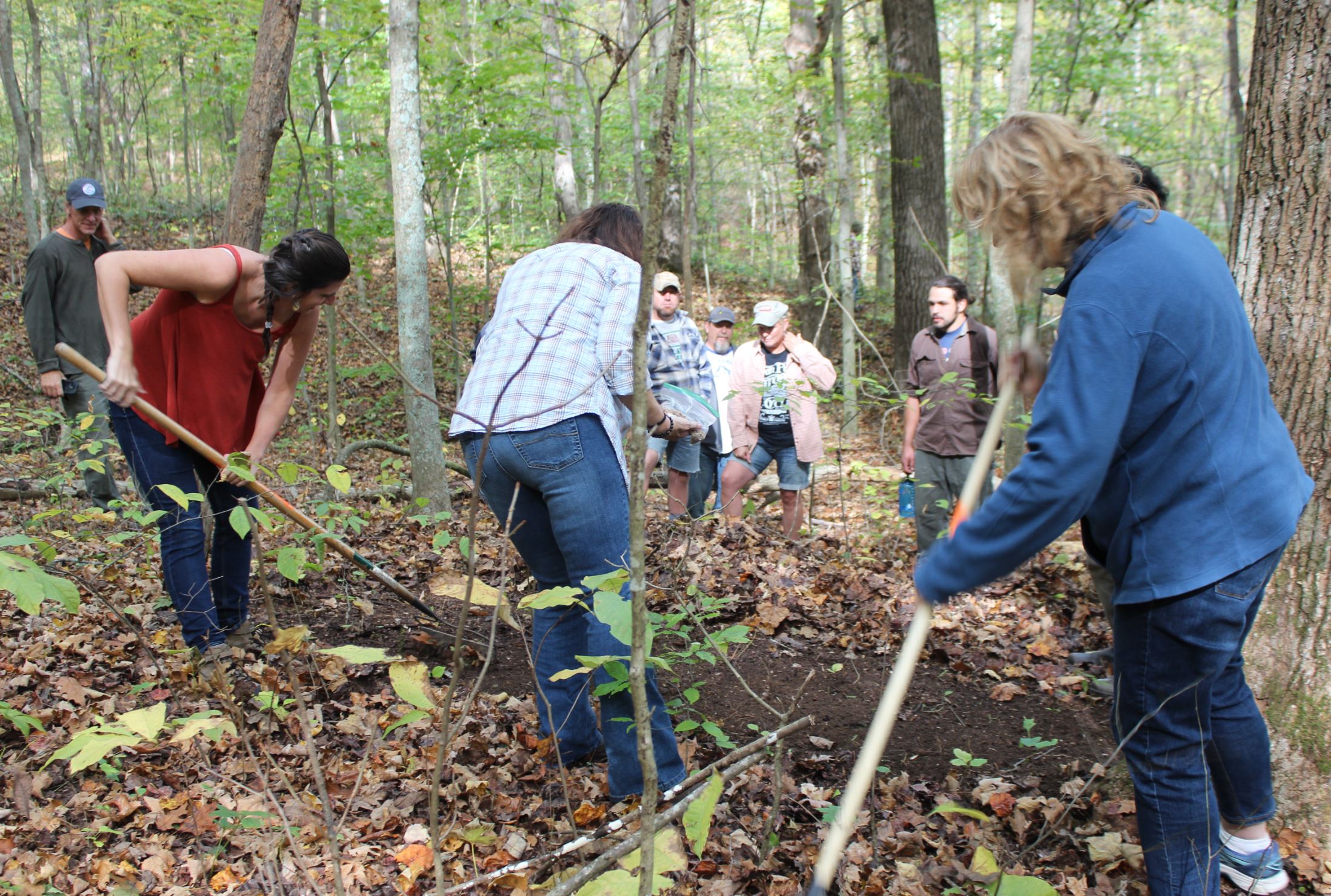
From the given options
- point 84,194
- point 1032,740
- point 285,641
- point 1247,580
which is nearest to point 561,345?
point 285,641

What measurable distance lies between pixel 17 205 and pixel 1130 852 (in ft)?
70.4

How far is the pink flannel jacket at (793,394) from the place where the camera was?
20.3 feet

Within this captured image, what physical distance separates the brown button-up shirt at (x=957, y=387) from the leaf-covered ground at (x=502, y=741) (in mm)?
982

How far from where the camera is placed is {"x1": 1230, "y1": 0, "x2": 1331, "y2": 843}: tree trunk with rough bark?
2461 mm

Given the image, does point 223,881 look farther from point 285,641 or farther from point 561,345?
point 561,345

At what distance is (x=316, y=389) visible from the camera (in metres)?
12.6

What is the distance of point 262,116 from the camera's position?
15.3 feet

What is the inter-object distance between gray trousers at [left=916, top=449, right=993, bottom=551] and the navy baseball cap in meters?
5.91

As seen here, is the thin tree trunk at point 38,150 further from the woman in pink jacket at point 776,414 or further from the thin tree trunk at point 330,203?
the woman in pink jacket at point 776,414

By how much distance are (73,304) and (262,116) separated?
2.41m

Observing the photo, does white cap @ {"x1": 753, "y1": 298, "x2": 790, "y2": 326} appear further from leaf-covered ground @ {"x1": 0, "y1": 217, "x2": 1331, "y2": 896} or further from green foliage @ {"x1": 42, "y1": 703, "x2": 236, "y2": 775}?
green foliage @ {"x1": 42, "y1": 703, "x2": 236, "y2": 775}

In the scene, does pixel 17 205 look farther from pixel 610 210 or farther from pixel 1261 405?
pixel 1261 405

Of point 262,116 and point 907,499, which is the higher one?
point 262,116

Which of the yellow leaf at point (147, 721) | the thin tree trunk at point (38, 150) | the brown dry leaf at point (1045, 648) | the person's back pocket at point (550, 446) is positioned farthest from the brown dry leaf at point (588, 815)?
the thin tree trunk at point (38, 150)
